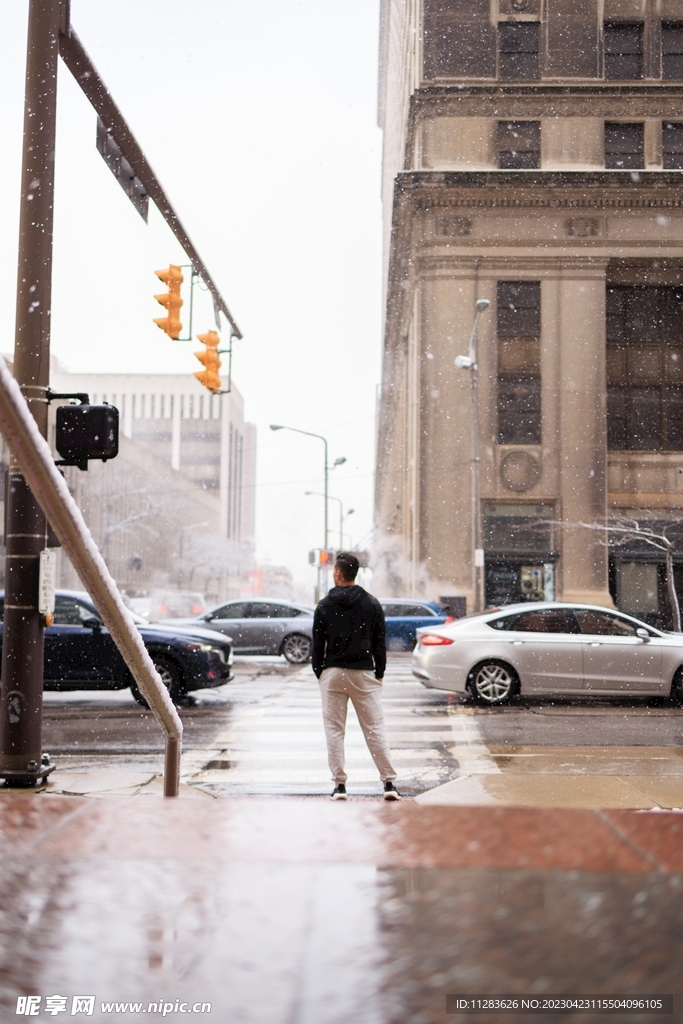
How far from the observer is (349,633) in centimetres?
679

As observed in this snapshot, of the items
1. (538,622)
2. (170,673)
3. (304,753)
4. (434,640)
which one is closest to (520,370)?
(538,622)

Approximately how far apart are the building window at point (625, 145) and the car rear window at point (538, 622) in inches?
1060

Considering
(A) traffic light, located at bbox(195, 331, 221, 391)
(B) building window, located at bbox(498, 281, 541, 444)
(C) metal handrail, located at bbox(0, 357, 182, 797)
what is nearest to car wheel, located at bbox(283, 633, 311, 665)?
(A) traffic light, located at bbox(195, 331, 221, 391)

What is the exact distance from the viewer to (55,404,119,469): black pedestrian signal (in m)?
6.93

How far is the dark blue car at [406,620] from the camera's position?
77.4 ft

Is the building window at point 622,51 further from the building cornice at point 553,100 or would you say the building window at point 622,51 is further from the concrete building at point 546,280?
the building cornice at point 553,100

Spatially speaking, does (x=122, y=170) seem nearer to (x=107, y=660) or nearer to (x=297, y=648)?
(x=107, y=660)

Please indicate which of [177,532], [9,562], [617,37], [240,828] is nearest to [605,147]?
[617,37]

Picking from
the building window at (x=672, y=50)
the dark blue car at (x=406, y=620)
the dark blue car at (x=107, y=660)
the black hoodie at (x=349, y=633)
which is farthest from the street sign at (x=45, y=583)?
the building window at (x=672, y=50)

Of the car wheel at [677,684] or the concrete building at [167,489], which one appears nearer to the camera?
the car wheel at [677,684]

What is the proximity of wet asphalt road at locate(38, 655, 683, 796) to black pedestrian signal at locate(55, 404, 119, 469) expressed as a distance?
8.76 ft

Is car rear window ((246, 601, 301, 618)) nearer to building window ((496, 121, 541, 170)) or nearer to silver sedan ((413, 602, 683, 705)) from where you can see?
silver sedan ((413, 602, 683, 705))

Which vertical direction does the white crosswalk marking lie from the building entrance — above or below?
below

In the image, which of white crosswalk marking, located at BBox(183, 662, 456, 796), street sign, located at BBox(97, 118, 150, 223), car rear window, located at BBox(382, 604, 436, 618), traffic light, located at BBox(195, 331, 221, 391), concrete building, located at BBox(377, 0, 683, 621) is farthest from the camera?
concrete building, located at BBox(377, 0, 683, 621)
